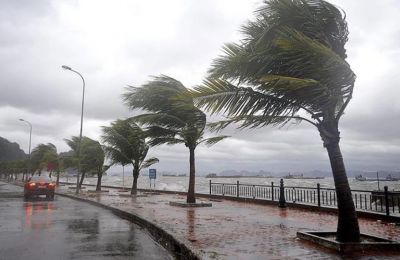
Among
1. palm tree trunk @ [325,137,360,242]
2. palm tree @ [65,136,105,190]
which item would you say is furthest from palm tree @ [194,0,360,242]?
palm tree @ [65,136,105,190]

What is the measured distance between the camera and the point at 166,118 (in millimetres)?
18906

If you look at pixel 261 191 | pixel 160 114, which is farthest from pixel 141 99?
pixel 261 191

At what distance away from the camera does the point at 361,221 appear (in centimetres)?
1309

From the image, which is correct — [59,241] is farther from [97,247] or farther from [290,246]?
[290,246]

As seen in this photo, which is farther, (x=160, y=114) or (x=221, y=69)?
(x=160, y=114)

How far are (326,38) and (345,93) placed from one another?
1357 millimetres

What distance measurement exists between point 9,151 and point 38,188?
145m

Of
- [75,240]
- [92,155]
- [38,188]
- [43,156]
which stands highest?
[43,156]

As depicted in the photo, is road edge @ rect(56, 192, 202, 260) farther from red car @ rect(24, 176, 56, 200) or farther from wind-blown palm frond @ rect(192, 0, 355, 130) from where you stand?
red car @ rect(24, 176, 56, 200)

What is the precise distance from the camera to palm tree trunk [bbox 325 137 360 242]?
27.7 feet

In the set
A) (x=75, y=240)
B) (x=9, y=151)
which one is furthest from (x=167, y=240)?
(x=9, y=151)

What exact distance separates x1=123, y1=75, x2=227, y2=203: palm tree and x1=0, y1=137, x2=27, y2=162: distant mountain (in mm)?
144351

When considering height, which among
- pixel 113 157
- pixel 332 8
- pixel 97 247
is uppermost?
pixel 332 8

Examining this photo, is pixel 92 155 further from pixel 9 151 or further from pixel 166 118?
pixel 9 151
